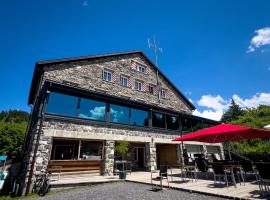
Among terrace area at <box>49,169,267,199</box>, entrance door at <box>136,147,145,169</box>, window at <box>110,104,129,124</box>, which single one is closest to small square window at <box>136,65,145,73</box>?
window at <box>110,104,129,124</box>

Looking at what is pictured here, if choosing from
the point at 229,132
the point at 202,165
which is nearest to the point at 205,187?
the point at 229,132

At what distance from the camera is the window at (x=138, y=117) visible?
14.5 meters

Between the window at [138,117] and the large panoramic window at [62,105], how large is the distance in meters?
4.72

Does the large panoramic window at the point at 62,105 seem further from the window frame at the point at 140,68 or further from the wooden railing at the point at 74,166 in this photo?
the window frame at the point at 140,68

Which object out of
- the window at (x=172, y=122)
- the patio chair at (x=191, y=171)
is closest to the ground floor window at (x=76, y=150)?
the patio chair at (x=191, y=171)

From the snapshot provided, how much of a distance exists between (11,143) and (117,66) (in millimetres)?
15599

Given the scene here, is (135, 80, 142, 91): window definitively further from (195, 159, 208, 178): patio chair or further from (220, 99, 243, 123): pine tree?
(220, 99, 243, 123): pine tree

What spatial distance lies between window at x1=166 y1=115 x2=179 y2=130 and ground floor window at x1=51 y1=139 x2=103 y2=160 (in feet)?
24.8

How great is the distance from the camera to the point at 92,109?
12258 millimetres

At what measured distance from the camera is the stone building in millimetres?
10281

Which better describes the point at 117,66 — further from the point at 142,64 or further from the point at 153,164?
the point at 153,164

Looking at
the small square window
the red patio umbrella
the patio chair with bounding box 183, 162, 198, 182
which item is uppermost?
the small square window

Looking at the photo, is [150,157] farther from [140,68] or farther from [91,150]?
[140,68]

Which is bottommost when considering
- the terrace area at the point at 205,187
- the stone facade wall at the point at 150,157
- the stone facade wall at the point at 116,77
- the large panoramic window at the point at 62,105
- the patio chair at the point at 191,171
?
the terrace area at the point at 205,187
